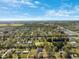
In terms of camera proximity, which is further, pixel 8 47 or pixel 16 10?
pixel 16 10

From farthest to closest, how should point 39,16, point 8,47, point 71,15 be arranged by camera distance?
1. point 39,16
2. point 71,15
3. point 8,47

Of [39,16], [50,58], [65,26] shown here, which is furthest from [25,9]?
[65,26]

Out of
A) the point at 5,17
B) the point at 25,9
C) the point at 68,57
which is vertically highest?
the point at 25,9

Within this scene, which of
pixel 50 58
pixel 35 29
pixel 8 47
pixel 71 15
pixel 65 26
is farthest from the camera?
pixel 65 26

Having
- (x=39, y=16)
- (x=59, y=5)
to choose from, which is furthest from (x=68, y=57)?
(x=39, y=16)

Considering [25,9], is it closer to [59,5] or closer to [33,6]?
[33,6]

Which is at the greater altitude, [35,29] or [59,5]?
[59,5]

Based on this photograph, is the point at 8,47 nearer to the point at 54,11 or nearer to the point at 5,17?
the point at 5,17
